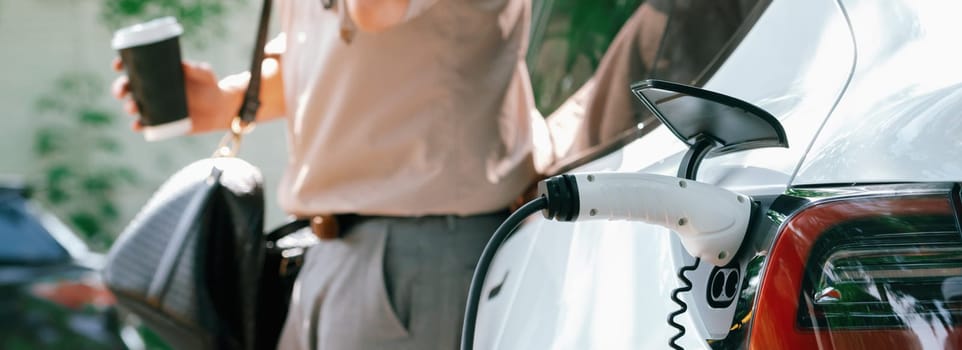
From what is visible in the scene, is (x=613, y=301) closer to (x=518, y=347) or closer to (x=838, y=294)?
(x=518, y=347)

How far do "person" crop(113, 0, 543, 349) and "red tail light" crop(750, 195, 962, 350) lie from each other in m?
1.06

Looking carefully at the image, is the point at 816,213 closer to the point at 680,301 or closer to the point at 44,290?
the point at 680,301

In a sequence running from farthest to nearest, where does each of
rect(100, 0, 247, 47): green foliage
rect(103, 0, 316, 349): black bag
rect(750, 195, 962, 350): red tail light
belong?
1. rect(100, 0, 247, 47): green foliage
2. rect(103, 0, 316, 349): black bag
3. rect(750, 195, 962, 350): red tail light

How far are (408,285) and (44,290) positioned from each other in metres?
1.53

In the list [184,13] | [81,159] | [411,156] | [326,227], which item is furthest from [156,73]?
[81,159]

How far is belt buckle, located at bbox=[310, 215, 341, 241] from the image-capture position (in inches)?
74.2

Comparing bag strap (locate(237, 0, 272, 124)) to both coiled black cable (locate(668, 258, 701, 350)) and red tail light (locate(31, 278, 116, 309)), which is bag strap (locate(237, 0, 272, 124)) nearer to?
red tail light (locate(31, 278, 116, 309))

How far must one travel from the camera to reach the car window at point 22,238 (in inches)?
114

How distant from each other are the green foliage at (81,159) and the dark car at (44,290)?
400 centimetres

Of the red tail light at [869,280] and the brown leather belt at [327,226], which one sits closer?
the red tail light at [869,280]

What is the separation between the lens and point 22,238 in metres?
2.89

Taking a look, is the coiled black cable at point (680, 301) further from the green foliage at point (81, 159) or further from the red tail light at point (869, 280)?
the green foliage at point (81, 159)

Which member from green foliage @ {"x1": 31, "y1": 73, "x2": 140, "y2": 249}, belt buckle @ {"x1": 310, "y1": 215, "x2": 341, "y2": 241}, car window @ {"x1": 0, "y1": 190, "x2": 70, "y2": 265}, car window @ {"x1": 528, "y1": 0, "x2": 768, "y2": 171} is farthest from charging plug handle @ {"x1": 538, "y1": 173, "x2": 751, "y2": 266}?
green foliage @ {"x1": 31, "y1": 73, "x2": 140, "y2": 249}

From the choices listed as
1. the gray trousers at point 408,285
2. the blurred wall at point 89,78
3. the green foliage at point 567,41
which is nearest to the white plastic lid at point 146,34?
the gray trousers at point 408,285
